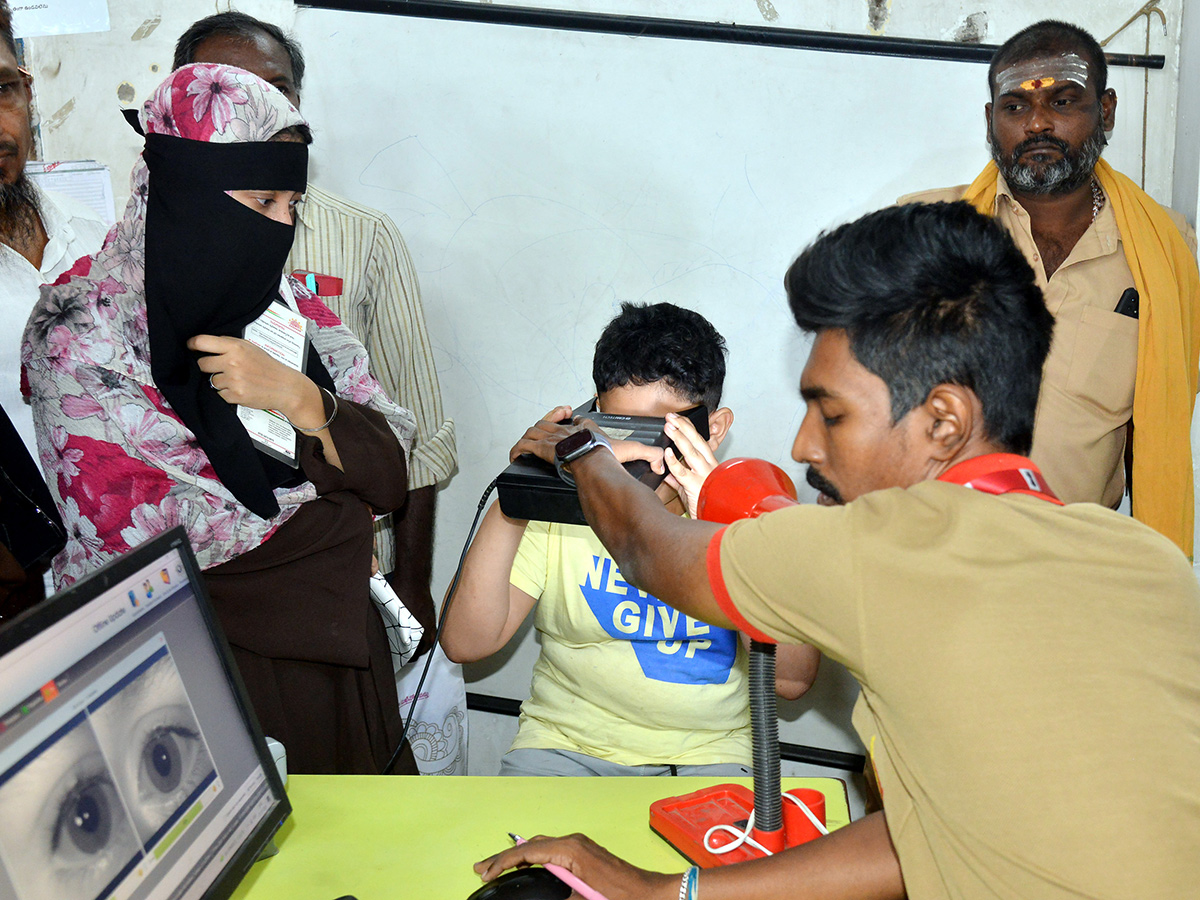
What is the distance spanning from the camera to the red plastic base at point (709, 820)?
→ 1.24 m

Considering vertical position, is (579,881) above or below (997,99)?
below

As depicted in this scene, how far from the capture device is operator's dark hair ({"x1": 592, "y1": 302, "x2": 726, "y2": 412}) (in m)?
1.89

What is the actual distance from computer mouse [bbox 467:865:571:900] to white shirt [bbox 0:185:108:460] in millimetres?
1428

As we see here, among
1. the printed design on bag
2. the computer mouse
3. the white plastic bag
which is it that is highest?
the computer mouse

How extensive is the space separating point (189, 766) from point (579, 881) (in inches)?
17.9

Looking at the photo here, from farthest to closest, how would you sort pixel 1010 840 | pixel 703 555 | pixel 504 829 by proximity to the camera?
pixel 504 829 → pixel 703 555 → pixel 1010 840

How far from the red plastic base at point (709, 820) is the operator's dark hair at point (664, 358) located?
786 mm

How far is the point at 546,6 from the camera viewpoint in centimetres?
260

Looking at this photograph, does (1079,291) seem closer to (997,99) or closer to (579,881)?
(997,99)

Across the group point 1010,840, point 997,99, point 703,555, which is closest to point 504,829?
point 703,555

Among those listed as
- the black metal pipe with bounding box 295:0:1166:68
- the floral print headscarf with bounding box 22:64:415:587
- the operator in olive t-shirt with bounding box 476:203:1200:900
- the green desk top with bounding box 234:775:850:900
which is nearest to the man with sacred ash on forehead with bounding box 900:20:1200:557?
the black metal pipe with bounding box 295:0:1166:68

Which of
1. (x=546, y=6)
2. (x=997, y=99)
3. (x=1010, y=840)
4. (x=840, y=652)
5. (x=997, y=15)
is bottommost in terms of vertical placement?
(x=1010, y=840)

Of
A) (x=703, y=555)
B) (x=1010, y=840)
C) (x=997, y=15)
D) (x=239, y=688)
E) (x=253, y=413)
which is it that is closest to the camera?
(x=1010, y=840)

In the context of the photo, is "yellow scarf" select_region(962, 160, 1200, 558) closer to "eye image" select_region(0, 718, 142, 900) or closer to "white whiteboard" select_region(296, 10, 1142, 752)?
"white whiteboard" select_region(296, 10, 1142, 752)
